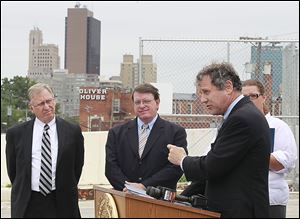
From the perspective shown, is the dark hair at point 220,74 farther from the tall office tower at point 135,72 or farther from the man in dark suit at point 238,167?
the tall office tower at point 135,72

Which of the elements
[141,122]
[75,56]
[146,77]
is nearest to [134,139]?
[141,122]

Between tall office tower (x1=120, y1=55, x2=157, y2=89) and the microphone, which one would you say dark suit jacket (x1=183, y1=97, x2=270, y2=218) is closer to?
the microphone

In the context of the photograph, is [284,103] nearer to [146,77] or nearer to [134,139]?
[146,77]

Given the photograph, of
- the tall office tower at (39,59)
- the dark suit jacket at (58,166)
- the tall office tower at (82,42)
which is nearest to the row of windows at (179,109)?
the tall office tower at (82,42)

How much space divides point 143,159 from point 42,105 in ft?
3.17

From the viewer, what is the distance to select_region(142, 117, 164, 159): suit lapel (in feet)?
16.4

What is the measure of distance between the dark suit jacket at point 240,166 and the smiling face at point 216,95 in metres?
0.12

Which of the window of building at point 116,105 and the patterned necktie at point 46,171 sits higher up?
the window of building at point 116,105

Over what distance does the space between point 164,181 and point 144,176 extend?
0.17m

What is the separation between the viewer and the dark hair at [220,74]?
11.1 ft

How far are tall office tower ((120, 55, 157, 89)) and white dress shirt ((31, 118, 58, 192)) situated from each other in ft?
13.4

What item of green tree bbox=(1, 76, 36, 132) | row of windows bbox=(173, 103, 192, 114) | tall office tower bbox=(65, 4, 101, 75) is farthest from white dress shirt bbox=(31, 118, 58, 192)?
green tree bbox=(1, 76, 36, 132)

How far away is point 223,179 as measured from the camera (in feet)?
10.8

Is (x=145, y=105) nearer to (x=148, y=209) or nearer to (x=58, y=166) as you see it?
(x=58, y=166)
